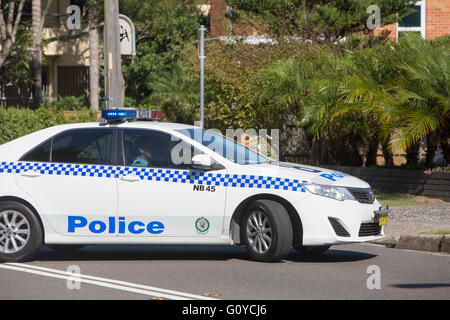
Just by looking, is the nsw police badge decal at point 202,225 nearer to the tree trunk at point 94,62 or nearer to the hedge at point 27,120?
the hedge at point 27,120

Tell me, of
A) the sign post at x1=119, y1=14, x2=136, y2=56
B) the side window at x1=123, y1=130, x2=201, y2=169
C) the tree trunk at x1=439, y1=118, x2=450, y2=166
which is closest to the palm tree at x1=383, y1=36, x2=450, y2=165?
the tree trunk at x1=439, y1=118, x2=450, y2=166

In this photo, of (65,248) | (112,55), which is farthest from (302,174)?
(112,55)

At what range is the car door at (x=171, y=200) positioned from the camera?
9523 millimetres

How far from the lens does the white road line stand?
7.56m

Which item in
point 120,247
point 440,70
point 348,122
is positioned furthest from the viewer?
point 348,122

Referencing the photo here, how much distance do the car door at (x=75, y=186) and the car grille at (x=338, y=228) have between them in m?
2.41

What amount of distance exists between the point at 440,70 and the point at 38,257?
948 centimetres

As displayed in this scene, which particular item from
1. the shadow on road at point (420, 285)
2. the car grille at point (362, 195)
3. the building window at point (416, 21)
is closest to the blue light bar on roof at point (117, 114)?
the car grille at point (362, 195)

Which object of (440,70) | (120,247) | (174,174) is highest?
(440,70)

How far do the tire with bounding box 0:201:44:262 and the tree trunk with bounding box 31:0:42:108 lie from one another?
19051mm

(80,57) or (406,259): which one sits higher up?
(80,57)
